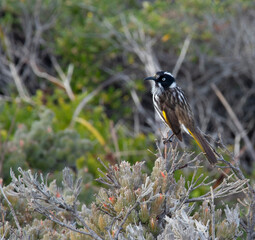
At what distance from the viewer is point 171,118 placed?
4.93 meters

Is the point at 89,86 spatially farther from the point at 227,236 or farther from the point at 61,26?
the point at 227,236

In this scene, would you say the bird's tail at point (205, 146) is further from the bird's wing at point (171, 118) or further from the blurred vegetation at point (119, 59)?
the blurred vegetation at point (119, 59)

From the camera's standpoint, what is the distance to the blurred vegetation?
8.59 metres

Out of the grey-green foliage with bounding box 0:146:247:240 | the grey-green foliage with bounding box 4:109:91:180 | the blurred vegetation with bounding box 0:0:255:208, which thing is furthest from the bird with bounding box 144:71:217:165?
the blurred vegetation with bounding box 0:0:255:208

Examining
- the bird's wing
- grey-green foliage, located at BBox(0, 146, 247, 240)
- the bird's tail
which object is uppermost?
grey-green foliage, located at BBox(0, 146, 247, 240)

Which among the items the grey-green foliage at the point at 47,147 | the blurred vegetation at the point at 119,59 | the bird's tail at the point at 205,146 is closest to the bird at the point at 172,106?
the bird's tail at the point at 205,146

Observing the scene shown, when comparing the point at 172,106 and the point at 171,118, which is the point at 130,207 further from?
the point at 172,106

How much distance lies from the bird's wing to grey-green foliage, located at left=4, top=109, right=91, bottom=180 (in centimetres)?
150

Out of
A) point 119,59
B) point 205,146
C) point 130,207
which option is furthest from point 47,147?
point 119,59

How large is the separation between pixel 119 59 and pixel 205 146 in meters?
5.68

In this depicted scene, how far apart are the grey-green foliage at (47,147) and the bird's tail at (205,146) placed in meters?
1.73

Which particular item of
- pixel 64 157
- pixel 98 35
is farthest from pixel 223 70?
pixel 64 157

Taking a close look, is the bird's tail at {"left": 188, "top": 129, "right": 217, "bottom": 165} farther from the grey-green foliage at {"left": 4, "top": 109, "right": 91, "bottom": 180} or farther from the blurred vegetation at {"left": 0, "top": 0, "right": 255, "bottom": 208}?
the blurred vegetation at {"left": 0, "top": 0, "right": 255, "bottom": 208}

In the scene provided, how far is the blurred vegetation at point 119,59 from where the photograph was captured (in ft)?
28.2
